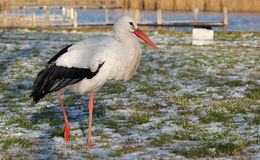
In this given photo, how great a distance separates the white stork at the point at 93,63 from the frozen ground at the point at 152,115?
70 centimetres

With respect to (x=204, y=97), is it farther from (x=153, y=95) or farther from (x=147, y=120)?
(x=147, y=120)

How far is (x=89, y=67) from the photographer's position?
24.2ft

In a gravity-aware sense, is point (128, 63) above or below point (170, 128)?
above

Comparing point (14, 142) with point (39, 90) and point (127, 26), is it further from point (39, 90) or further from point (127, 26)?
point (127, 26)

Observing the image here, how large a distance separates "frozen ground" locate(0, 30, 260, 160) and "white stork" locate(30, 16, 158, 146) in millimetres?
701

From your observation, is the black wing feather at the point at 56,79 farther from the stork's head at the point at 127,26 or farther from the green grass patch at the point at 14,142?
the stork's head at the point at 127,26

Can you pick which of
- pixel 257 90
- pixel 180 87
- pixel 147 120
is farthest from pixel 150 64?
pixel 147 120

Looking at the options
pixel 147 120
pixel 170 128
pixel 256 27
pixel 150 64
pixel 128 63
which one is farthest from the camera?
pixel 256 27

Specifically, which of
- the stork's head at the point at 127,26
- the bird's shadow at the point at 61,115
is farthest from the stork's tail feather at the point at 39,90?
the stork's head at the point at 127,26

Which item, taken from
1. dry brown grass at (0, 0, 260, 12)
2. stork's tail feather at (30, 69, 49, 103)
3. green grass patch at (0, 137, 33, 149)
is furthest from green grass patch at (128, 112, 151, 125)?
dry brown grass at (0, 0, 260, 12)

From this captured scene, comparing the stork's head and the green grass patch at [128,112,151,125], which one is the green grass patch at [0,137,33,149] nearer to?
the green grass patch at [128,112,151,125]

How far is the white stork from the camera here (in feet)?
24.0

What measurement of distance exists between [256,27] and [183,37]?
500 inches

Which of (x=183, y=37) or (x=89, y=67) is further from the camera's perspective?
(x=183, y=37)
